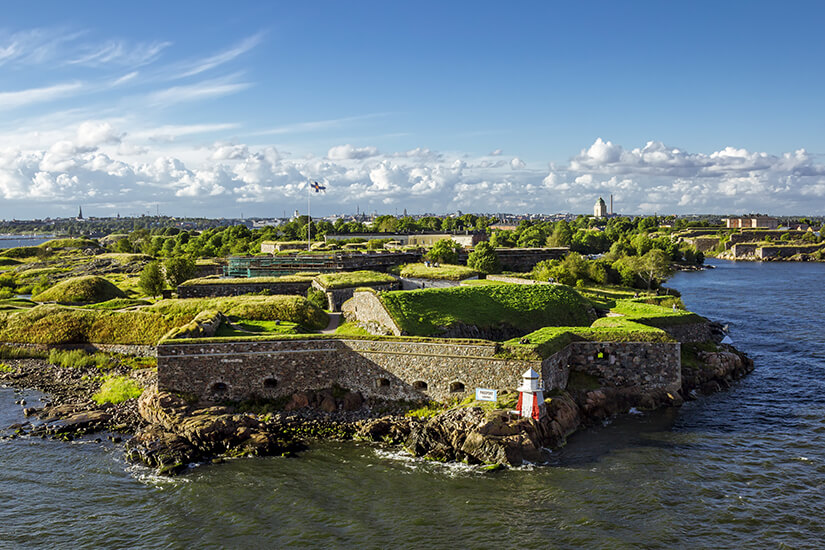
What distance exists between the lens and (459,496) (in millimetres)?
19766

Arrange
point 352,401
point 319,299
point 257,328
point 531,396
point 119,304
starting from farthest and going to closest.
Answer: point 119,304 < point 319,299 < point 257,328 < point 352,401 < point 531,396

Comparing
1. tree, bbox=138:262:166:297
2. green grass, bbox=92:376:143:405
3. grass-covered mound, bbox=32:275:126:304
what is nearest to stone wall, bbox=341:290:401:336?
green grass, bbox=92:376:143:405

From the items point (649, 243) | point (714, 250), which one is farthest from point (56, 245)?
point (714, 250)

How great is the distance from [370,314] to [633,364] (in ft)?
46.7

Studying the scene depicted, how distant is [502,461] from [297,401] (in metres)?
10.3

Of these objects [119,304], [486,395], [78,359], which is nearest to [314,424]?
[486,395]

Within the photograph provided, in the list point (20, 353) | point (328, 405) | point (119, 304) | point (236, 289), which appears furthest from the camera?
point (119, 304)

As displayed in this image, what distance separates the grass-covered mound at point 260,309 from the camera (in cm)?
3631

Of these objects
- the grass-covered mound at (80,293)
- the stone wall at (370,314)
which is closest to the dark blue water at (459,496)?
the stone wall at (370,314)

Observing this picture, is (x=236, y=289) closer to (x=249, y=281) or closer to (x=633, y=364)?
(x=249, y=281)

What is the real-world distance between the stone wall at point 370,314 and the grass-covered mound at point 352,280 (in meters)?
2.92

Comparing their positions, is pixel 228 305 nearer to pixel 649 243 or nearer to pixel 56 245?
pixel 649 243

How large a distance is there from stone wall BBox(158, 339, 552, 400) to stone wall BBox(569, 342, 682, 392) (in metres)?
2.44

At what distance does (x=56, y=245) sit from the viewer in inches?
4852
